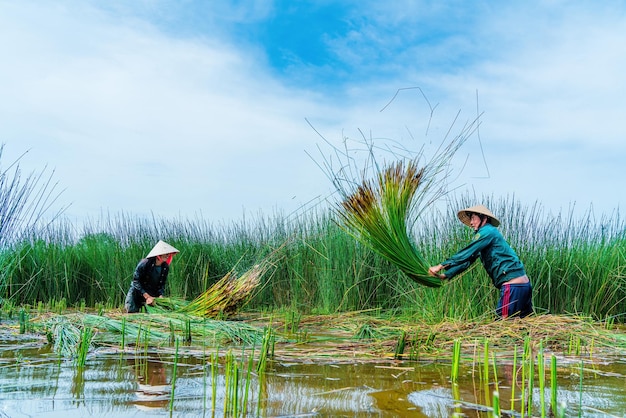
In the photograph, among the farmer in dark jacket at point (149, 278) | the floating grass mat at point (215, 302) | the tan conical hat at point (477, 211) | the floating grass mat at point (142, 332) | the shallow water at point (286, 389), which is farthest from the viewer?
the farmer in dark jacket at point (149, 278)

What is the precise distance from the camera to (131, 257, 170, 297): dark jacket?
7446 mm

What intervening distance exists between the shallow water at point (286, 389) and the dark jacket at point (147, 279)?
2.55 meters

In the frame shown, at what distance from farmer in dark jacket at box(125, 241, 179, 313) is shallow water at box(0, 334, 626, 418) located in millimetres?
2532

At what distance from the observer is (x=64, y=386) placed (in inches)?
146

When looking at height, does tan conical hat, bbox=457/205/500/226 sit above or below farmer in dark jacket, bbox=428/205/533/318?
above

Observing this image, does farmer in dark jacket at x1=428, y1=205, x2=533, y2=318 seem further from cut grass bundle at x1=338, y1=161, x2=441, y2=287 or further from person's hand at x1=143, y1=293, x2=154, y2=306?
person's hand at x1=143, y1=293, x2=154, y2=306

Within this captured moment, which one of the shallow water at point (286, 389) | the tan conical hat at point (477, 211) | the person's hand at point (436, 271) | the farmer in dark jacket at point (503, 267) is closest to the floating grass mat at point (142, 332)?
the shallow water at point (286, 389)

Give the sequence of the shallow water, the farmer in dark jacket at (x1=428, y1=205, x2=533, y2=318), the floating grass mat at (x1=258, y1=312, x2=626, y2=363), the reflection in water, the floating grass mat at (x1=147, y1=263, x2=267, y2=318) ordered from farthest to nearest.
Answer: the floating grass mat at (x1=147, y1=263, x2=267, y2=318) → the farmer in dark jacket at (x1=428, y1=205, x2=533, y2=318) → the floating grass mat at (x1=258, y1=312, x2=626, y2=363) → the reflection in water → the shallow water

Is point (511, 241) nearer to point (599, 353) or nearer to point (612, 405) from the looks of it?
point (599, 353)

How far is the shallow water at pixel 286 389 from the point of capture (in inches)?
124

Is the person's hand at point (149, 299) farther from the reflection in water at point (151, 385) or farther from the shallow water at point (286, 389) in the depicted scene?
the reflection in water at point (151, 385)

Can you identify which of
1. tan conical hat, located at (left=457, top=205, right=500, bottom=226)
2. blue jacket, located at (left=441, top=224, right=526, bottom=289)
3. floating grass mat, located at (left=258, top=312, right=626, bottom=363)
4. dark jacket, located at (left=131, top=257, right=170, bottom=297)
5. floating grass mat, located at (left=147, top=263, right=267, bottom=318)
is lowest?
floating grass mat, located at (left=258, top=312, right=626, bottom=363)

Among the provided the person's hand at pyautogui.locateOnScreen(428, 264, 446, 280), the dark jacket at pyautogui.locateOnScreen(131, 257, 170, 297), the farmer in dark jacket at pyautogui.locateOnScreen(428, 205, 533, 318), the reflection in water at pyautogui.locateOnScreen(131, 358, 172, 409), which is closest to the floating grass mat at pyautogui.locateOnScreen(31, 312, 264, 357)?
the reflection in water at pyautogui.locateOnScreen(131, 358, 172, 409)

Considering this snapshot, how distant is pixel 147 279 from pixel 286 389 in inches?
175
